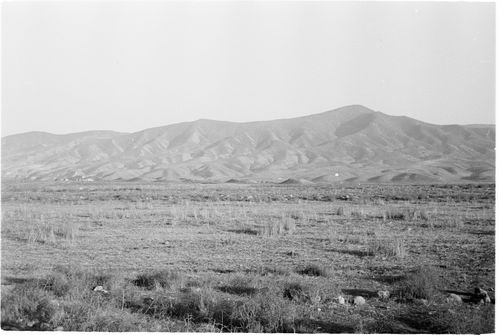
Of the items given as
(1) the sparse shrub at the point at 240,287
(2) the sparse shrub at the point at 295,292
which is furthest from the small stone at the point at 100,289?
(2) the sparse shrub at the point at 295,292

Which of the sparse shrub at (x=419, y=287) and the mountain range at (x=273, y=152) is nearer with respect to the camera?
the sparse shrub at (x=419, y=287)

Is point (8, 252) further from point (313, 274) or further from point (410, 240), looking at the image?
point (410, 240)

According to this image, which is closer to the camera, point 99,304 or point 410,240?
point 99,304

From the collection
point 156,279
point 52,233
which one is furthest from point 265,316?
point 52,233

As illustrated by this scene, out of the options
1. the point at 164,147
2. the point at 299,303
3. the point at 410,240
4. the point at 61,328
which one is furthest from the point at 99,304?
the point at 164,147

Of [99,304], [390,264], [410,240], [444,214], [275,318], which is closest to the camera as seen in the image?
[275,318]

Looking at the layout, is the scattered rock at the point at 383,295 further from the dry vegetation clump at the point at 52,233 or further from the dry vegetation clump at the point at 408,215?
the dry vegetation clump at the point at 408,215

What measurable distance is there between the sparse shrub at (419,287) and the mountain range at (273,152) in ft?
130

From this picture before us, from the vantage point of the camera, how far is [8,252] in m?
10.6

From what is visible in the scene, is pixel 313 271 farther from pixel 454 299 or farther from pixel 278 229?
pixel 278 229

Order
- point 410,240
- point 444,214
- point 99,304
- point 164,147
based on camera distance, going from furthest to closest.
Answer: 1. point 164,147
2. point 444,214
3. point 410,240
4. point 99,304

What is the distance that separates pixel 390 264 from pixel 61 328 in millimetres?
6211

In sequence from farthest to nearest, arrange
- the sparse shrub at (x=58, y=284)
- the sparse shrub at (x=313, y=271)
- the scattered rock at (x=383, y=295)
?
the sparse shrub at (x=313, y=271) < the sparse shrub at (x=58, y=284) < the scattered rock at (x=383, y=295)

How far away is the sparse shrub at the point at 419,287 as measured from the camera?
711cm
